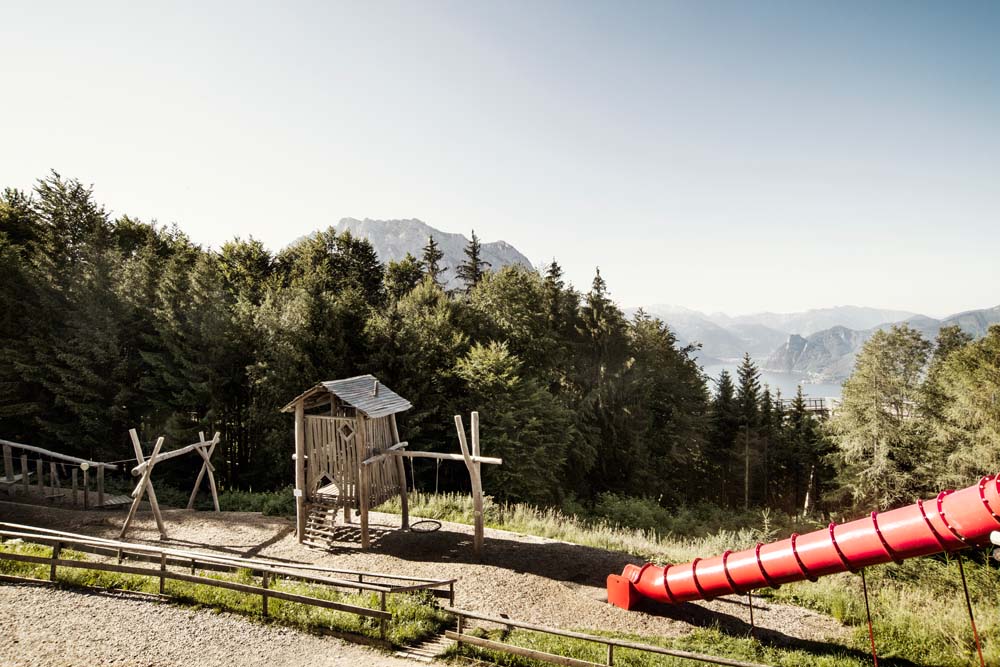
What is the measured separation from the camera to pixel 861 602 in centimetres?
1089

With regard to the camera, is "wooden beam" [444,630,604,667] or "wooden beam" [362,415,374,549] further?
"wooden beam" [362,415,374,549]

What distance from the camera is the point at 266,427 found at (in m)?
23.9

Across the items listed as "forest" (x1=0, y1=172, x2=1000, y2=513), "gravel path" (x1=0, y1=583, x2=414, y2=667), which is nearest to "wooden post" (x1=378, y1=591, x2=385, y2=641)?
"gravel path" (x1=0, y1=583, x2=414, y2=667)

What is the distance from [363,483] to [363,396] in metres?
2.47

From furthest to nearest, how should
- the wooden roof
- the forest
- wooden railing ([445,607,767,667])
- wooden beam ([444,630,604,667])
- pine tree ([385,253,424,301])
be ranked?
pine tree ([385,253,424,301]) → the forest → the wooden roof → wooden beam ([444,630,604,667]) → wooden railing ([445,607,767,667])

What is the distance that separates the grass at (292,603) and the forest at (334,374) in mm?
11711

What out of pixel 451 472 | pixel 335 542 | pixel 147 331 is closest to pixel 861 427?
pixel 451 472

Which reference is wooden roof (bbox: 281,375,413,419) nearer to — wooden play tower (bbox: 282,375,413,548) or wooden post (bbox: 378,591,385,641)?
wooden play tower (bbox: 282,375,413,548)

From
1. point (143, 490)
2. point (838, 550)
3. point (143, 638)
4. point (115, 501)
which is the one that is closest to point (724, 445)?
point (838, 550)

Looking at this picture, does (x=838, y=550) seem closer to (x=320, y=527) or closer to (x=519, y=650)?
(x=519, y=650)

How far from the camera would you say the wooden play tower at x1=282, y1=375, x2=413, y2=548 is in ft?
45.9

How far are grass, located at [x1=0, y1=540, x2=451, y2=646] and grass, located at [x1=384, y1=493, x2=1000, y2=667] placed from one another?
6.56 ft

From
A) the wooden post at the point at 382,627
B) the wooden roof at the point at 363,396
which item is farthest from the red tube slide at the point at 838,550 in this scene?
the wooden roof at the point at 363,396

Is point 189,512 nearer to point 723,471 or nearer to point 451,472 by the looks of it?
point 451,472
